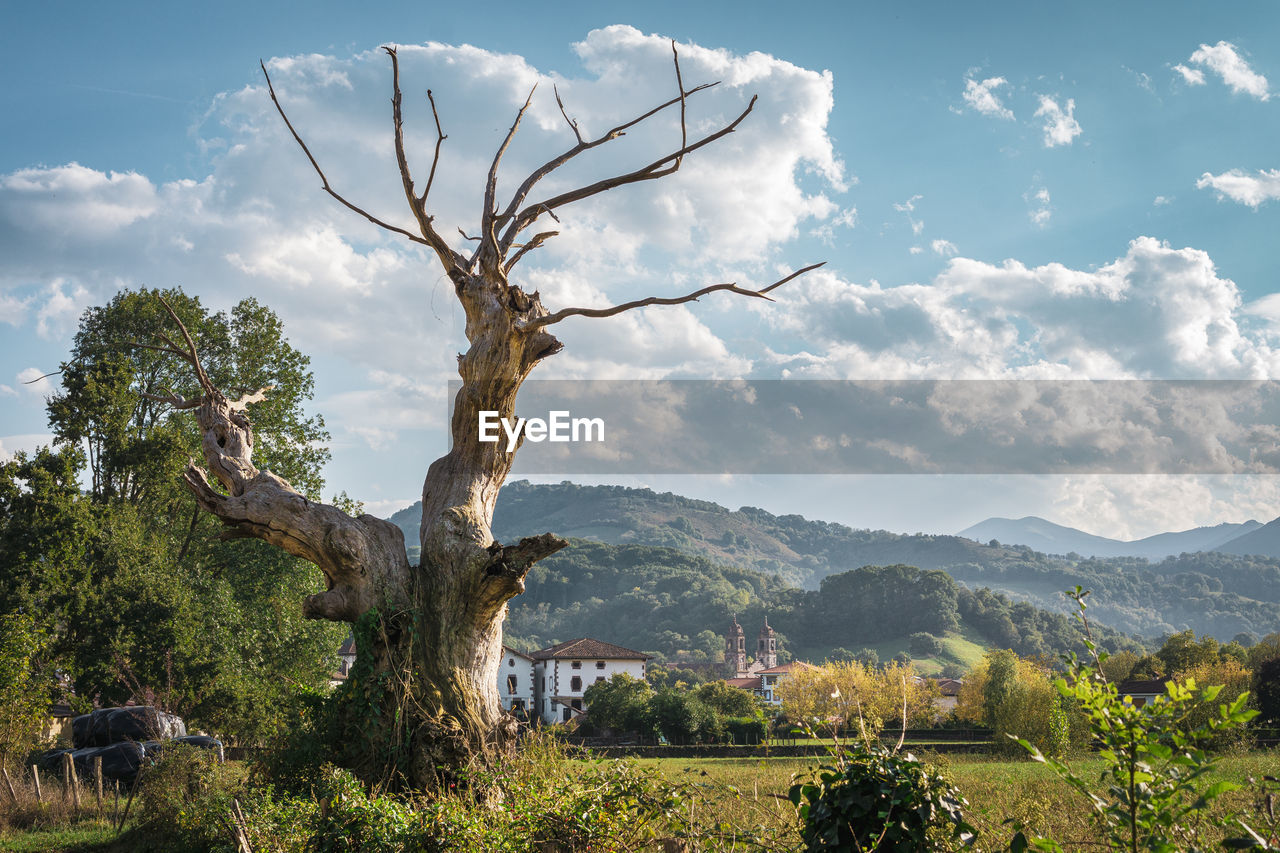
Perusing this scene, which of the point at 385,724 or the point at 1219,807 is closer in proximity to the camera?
the point at 385,724

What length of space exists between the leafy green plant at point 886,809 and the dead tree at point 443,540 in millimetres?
3939

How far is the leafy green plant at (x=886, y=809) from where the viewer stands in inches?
138

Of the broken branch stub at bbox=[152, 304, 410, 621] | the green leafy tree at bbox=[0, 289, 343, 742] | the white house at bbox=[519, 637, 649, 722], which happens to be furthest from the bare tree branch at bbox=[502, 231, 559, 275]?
the white house at bbox=[519, 637, 649, 722]

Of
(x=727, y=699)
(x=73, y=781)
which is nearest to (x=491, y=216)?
(x=73, y=781)

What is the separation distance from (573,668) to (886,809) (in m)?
72.8

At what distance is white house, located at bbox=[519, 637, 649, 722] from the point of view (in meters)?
72.9

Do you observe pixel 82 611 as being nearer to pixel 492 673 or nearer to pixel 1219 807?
pixel 492 673

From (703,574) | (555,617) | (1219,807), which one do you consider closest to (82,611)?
(1219,807)

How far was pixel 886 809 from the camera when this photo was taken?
3.52 m

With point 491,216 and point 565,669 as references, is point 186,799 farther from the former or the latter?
point 565,669

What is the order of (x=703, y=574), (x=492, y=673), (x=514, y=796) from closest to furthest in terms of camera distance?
(x=514, y=796), (x=492, y=673), (x=703, y=574)

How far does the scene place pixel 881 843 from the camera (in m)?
3.56

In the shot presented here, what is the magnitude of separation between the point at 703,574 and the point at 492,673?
159 metres

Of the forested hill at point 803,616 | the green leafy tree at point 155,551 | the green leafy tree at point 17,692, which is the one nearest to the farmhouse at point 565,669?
the forested hill at point 803,616
